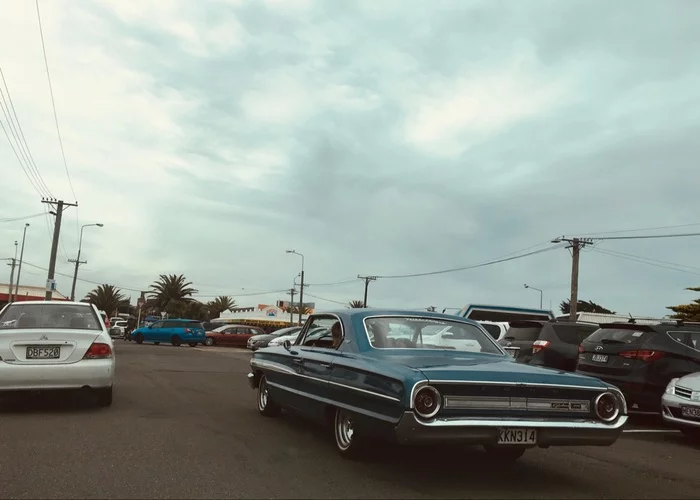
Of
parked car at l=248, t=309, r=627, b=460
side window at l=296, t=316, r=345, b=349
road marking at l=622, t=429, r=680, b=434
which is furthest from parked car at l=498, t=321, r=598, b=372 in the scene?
parked car at l=248, t=309, r=627, b=460


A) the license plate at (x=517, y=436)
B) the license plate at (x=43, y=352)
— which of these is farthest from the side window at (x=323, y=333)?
the license plate at (x=43, y=352)

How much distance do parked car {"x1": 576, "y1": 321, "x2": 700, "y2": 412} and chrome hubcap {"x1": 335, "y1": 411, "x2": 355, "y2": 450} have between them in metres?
4.96

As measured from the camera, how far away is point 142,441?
21.6ft

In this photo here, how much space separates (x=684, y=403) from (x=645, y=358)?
1.34 meters

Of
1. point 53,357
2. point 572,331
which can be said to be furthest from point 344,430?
point 572,331

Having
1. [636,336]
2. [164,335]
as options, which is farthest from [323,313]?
[164,335]

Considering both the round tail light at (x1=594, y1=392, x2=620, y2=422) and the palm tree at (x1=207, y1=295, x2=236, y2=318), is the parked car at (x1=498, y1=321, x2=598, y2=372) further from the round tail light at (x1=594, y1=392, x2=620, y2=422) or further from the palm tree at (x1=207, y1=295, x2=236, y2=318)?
the palm tree at (x1=207, y1=295, x2=236, y2=318)

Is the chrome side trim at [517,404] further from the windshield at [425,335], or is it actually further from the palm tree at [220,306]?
the palm tree at [220,306]

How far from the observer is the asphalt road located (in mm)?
4871

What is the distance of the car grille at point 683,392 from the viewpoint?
7.96 m

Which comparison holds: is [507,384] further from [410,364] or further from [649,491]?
[649,491]

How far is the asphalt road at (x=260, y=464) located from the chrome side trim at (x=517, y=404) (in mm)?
615

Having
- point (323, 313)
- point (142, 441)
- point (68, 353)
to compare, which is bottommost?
point (142, 441)

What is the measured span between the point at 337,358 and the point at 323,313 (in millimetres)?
1141
